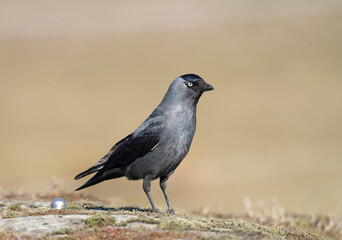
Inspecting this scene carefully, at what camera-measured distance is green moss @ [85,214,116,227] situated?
619cm

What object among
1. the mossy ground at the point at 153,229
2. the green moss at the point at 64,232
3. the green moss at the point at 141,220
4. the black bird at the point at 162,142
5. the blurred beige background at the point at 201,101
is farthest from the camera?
the blurred beige background at the point at 201,101

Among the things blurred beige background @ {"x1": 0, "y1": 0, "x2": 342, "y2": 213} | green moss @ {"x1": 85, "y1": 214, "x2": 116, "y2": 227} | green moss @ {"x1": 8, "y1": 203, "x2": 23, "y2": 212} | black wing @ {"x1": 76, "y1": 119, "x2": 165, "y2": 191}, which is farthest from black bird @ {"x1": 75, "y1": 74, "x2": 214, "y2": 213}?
blurred beige background @ {"x1": 0, "y1": 0, "x2": 342, "y2": 213}

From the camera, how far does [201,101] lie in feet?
Answer: 112

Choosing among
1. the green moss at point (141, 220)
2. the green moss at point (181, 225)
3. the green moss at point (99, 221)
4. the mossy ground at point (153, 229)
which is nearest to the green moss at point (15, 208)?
the mossy ground at point (153, 229)

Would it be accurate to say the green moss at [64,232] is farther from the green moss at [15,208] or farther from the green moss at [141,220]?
the green moss at [15,208]

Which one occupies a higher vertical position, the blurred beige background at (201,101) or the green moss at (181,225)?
the blurred beige background at (201,101)

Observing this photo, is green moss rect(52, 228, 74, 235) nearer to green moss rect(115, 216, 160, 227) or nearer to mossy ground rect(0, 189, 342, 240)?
mossy ground rect(0, 189, 342, 240)

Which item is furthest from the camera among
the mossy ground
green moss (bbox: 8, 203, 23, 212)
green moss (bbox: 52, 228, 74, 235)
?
green moss (bbox: 8, 203, 23, 212)

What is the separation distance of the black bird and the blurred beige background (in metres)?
4.50

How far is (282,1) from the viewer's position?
246ft

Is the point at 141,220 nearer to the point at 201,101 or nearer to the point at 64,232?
the point at 64,232

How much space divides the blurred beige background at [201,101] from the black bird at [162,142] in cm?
450

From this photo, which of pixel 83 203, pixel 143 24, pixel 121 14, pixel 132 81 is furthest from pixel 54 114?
pixel 121 14

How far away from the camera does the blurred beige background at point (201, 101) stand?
74.3 ft
